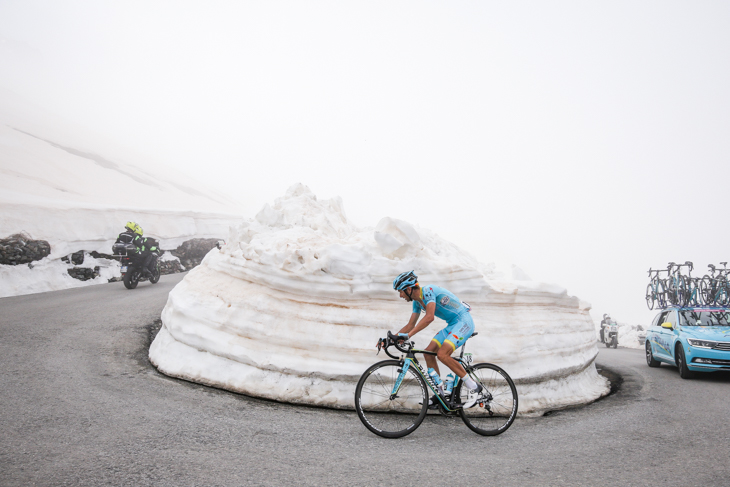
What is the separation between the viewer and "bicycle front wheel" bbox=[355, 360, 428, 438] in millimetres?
4242

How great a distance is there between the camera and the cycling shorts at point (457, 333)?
14.9 ft

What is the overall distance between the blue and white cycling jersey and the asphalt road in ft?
4.00

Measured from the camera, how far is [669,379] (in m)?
8.45

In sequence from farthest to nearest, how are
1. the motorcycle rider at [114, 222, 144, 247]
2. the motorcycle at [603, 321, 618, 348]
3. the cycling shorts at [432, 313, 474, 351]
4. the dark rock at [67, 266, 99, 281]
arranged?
the motorcycle at [603, 321, 618, 348] → the dark rock at [67, 266, 99, 281] → the motorcycle rider at [114, 222, 144, 247] → the cycling shorts at [432, 313, 474, 351]

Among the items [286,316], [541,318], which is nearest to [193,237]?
[286,316]

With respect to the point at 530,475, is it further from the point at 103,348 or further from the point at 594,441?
the point at 103,348

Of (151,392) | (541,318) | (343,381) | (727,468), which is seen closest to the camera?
(727,468)

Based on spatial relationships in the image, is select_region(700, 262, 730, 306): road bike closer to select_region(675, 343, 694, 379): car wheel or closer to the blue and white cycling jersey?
select_region(675, 343, 694, 379): car wheel

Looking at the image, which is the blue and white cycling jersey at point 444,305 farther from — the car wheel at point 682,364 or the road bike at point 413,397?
the car wheel at point 682,364

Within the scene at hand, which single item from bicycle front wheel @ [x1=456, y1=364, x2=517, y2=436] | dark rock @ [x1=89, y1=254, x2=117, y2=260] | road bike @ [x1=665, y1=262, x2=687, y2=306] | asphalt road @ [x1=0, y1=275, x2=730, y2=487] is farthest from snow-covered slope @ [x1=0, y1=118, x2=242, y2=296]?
road bike @ [x1=665, y1=262, x2=687, y2=306]

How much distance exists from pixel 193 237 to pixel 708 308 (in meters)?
19.3

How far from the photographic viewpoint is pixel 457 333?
15.0 feet

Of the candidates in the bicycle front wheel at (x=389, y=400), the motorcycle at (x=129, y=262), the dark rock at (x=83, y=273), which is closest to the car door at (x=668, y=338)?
the bicycle front wheel at (x=389, y=400)

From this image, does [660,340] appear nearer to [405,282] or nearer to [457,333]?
[457,333]
